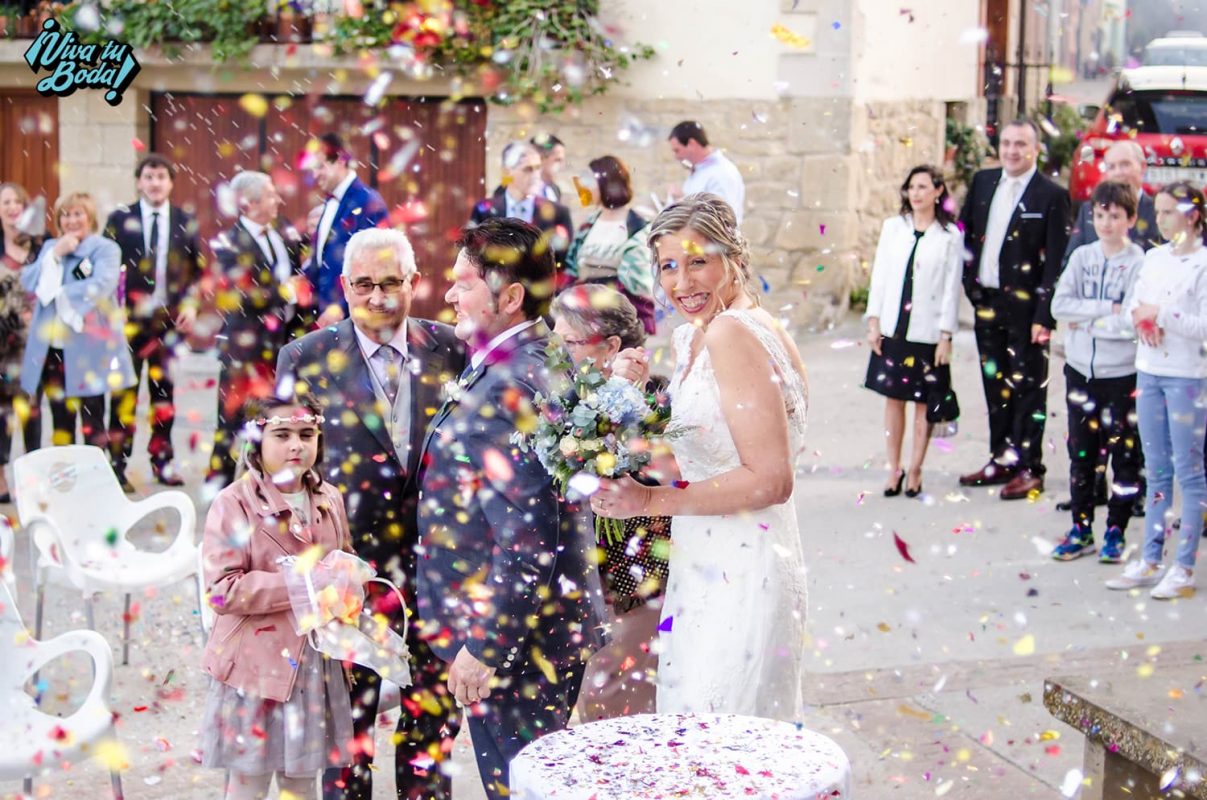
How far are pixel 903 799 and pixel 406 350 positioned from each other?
1.85m

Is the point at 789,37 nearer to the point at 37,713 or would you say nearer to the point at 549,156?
the point at 549,156

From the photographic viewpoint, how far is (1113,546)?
684cm

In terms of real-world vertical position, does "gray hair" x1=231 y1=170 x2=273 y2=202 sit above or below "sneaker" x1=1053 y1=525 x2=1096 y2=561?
above

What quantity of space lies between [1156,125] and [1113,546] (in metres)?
6.29

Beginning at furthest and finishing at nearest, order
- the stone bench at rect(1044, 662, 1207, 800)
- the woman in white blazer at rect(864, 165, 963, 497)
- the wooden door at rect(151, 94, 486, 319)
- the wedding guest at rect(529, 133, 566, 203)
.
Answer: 1. the wooden door at rect(151, 94, 486, 319)
2. the wedding guest at rect(529, 133, 566, 203)
3. the woman in white blazer at rect(864, 165, 963, 497)
4. the stone bench at rect(1044, 662, 1207, 800)

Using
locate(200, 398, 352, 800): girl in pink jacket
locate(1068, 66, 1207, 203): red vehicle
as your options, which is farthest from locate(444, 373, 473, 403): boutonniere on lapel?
locate(1068, 66, 1207, 203): red vehicle

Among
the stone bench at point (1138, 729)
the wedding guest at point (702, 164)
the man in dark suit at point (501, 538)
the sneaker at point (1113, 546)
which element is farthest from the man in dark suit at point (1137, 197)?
the man in dark suit at point (501, 538)

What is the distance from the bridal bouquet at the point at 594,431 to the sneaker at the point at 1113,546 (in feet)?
13.0

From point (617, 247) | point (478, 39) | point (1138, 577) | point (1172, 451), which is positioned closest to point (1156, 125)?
point (478, 39)

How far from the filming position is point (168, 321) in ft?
28.4

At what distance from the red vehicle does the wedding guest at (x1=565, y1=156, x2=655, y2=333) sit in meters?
4.57

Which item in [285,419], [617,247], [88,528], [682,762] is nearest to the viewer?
[682,762]

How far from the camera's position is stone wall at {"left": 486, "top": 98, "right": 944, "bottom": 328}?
12367 millimetres

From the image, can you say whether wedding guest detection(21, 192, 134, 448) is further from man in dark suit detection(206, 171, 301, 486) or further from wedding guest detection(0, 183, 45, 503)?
man in dark suit detection(206, 171, 301, 486)
